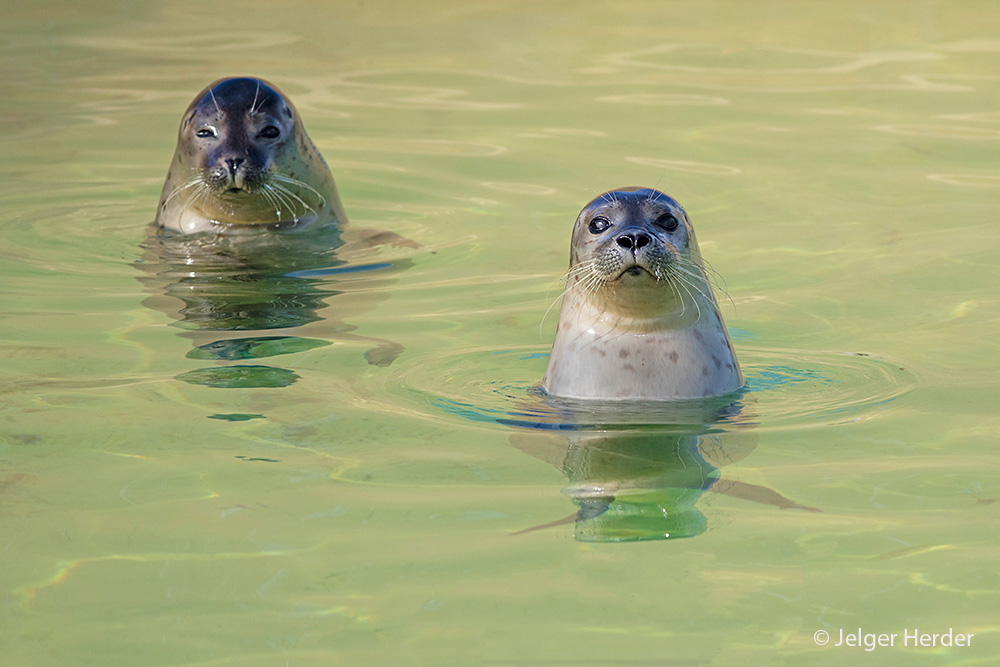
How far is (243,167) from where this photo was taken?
26.0ft

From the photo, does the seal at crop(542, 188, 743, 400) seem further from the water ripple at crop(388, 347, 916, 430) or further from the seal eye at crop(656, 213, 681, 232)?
the water ripple at crop(388, 347, 916, 430)

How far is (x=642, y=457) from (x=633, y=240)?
75cm

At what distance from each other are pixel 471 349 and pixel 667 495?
69.6 inches

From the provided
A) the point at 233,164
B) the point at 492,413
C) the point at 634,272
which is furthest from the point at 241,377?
the point at 233,164

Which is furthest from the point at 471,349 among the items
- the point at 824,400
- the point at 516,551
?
the point at 516,551

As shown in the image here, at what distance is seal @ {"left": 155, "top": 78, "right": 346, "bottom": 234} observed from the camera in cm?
804

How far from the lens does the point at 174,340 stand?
6301 millimetres

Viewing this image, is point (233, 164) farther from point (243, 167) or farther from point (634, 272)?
point (634, 272)

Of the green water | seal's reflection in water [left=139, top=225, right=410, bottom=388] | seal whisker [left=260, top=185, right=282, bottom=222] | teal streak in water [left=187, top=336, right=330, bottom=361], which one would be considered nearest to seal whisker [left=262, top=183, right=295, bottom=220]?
seal whisker [left=260, top=185, right=282, bottom=222]

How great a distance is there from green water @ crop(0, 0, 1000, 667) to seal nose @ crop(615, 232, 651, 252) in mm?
655

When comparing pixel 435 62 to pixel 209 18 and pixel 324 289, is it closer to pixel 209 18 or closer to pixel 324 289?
pixel 209 18

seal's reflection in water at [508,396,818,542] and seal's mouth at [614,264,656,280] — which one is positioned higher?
seal's mouth at [614,264,656,280]

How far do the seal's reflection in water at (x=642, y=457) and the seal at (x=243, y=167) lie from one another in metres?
3.27

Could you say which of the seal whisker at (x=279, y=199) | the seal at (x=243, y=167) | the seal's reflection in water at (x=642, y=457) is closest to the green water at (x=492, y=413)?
the seal's reflection in water at (x=642, y=457)
